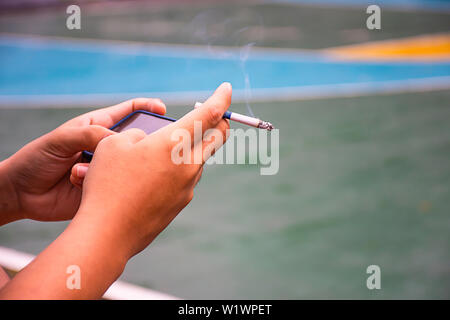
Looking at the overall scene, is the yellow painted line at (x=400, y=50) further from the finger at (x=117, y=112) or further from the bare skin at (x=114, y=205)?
the bare skin at (x=114, y=205)

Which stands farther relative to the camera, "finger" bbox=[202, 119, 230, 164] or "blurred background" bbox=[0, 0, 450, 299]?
"blurred background" bbox=[0, 0, 450, 299]

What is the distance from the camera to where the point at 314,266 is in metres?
1.54

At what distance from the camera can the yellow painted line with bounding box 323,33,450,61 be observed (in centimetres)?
414

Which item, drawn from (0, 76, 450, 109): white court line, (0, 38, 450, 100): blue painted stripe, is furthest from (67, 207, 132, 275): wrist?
(0, 38, 450, 100): blue painted stripe

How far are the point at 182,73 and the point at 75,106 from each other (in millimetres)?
1099

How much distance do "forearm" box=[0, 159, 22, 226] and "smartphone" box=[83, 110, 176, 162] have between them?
15cm

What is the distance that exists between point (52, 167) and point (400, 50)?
14.1ft

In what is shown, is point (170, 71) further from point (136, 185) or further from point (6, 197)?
point (136, 185)

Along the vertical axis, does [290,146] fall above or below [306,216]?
above

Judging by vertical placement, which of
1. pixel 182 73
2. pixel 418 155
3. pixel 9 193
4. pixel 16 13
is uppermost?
pixel 16 13

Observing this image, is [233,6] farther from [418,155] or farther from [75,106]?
[418,155]

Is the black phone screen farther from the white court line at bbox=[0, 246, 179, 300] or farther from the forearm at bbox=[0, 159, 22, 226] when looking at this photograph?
the white court line at bbox=[0, 246, 179, 300]

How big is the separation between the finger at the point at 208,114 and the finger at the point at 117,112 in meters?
0.22

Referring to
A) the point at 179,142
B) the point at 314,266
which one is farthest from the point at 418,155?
the point at 179,142
